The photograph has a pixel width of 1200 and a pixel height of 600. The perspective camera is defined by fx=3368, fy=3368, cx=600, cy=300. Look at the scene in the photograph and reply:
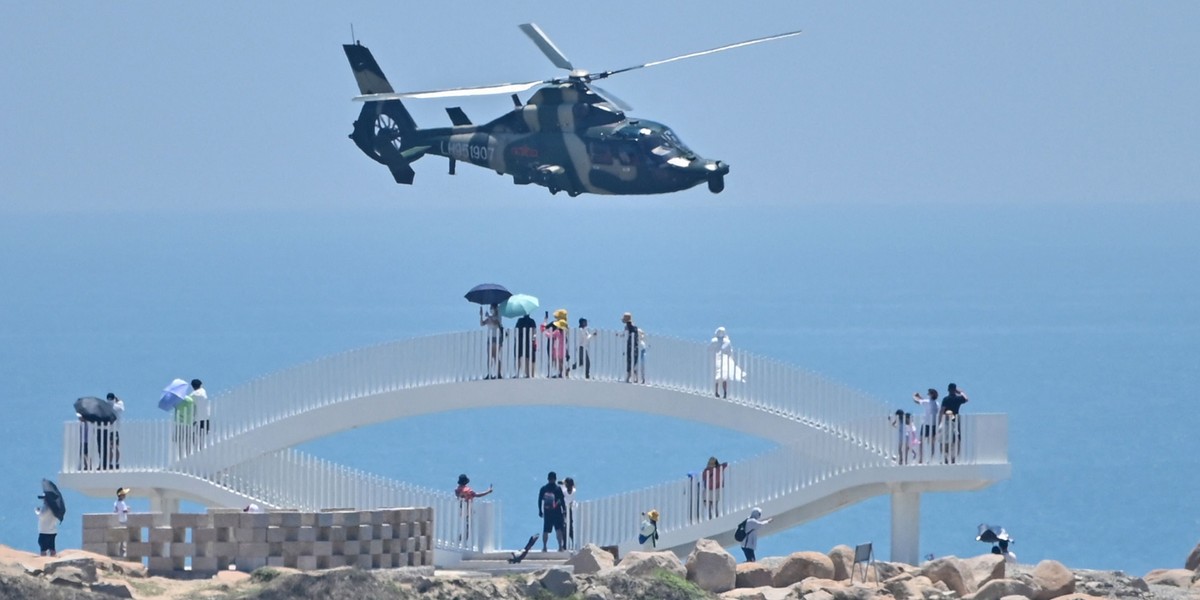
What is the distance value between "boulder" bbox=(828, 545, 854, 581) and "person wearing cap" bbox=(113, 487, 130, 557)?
10.7m

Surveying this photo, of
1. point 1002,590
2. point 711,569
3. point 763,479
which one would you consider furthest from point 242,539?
point 1002,590

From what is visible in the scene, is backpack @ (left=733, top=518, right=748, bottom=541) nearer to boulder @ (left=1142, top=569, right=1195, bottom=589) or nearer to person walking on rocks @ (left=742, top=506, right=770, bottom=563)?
person walking on rocks @ (left=742, top=506, right=770, bottom=563)

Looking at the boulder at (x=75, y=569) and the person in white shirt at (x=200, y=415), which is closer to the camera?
the boulder at (x=75, y=569)

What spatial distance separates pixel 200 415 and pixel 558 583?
9.45 m

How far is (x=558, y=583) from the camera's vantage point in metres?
48.9

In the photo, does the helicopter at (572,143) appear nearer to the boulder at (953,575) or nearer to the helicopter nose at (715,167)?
the helicopter nose at (715,167)

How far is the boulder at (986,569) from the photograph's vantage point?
169 feet

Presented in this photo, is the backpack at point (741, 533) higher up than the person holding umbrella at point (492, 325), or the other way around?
the person holding umbrella at point (492, 325)

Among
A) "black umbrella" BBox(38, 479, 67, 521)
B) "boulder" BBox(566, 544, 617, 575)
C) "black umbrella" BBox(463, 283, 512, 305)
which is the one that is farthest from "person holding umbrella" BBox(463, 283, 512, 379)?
"black umbrella" BBox(38, 479, 67, 521)

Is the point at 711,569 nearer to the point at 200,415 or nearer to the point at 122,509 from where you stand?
the point at 122,509

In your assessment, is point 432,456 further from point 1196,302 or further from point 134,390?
point 1196,302

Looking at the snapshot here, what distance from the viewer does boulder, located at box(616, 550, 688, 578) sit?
1960 inches

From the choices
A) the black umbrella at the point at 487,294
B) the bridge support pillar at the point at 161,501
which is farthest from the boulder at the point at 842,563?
the bridge support pillar at the point at 161,501

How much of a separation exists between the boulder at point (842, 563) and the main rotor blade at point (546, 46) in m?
13.0
